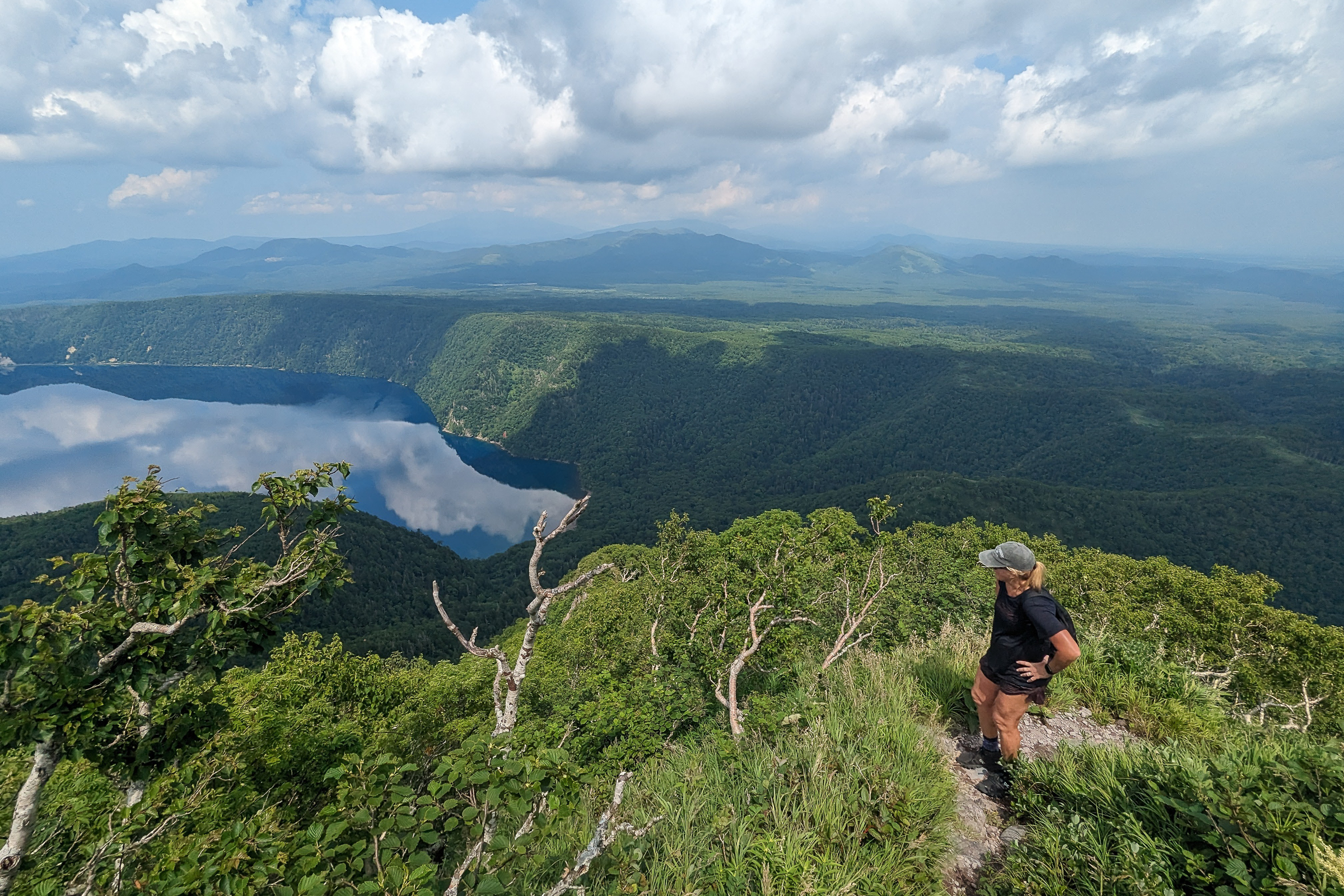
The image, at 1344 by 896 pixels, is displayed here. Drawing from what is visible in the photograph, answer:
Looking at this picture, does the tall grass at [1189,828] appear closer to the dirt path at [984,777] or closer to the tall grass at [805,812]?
the dirt path at [984,777]

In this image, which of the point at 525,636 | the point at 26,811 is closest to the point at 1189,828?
the point at 525,636

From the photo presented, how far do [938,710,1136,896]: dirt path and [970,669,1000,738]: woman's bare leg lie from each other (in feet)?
1.10

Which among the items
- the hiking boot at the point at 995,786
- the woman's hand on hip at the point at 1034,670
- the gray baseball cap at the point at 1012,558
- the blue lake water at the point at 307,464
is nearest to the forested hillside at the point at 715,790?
the hiking boot at the point at 995,786

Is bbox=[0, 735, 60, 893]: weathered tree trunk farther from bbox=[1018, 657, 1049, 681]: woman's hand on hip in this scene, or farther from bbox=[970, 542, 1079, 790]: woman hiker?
bbox=[1018, 657, 1049, 681]: woman's hand on hip

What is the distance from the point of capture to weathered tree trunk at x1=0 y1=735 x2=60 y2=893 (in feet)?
11.6

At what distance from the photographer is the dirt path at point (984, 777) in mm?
4531

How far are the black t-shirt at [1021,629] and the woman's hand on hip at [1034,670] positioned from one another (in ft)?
0.11

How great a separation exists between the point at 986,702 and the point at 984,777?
0.75m

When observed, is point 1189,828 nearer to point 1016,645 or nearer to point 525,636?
point 1016,645

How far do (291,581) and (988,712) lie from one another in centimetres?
762

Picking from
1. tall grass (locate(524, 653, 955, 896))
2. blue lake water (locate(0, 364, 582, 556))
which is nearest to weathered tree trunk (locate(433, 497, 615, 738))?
tall grass (locate(524, 653, 955, 896))

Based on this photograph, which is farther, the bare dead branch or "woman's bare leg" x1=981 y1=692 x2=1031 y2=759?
"woman's bare leg" x1=981 y1=692 x2=1031 y2=759

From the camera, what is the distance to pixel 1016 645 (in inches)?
218

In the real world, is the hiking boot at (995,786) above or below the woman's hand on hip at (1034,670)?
below
